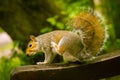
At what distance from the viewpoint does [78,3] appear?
4656mm

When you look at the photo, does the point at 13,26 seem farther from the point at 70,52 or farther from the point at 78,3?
the point at 70,52

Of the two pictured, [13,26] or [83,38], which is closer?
[83,38]

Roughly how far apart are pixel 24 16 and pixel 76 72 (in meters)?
2.18

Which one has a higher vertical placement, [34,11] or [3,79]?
[34,11]

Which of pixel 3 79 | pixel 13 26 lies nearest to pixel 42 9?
pixel 13 26

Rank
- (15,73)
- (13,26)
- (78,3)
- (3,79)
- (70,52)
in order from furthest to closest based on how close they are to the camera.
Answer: (78,3) → (13,26) → (3,79) → (70,52) → (15,73)

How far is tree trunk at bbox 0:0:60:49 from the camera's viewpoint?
4352mm

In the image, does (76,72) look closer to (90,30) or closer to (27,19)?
(90,30)

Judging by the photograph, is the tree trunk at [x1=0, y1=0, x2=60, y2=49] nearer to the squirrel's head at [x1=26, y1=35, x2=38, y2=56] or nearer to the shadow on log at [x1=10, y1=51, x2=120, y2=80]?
the squirrel's head at [x1=26, y1=35, x2=38, y2=56]

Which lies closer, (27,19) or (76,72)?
(76,72)

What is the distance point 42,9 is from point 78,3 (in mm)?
471

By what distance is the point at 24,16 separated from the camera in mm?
4445

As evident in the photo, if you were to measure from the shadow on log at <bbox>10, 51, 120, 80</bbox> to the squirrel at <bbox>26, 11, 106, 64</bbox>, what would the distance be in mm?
116

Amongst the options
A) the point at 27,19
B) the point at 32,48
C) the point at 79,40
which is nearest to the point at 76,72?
the point at 79,40
